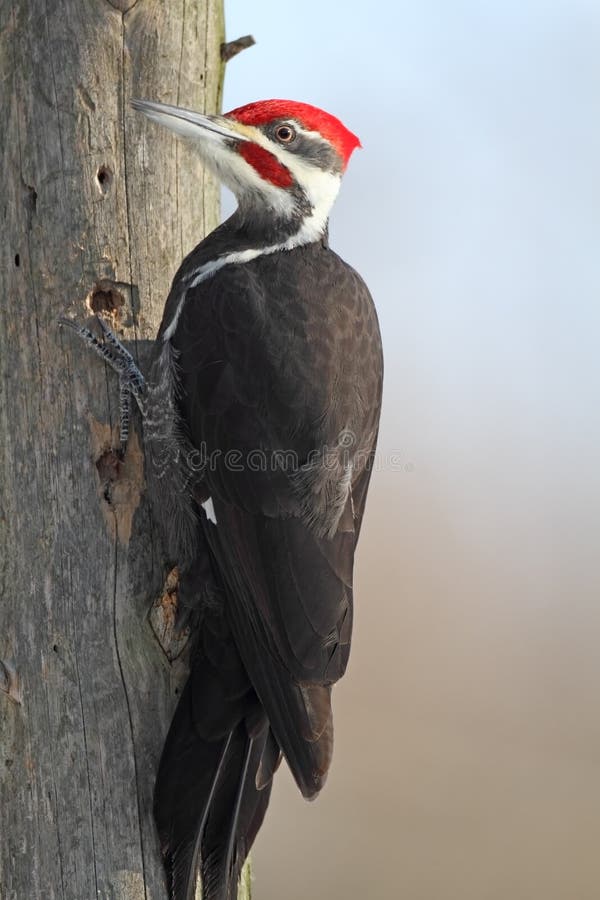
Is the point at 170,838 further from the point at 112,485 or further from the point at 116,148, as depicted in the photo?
the point at 116,148

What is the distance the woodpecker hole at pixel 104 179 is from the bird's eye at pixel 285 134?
19.5 inches

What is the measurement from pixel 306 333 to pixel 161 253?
430 millimetres

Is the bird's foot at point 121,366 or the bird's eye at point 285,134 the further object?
the bird's eye at point 285,134

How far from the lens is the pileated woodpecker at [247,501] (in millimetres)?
2566

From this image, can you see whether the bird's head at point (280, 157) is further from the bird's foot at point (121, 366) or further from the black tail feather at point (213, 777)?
the black tail feather at point (213, 777)

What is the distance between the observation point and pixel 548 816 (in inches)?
186

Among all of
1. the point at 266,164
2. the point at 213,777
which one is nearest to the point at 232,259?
the point at 266,164

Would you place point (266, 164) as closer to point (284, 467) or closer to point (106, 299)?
point (106, 299)

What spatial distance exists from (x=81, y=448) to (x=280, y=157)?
3.24 ft

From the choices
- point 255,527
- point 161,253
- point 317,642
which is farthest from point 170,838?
point 161,253

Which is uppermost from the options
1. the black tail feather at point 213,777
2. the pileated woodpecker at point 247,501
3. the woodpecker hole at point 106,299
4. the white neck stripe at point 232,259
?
the white neck stripe at point 232,259

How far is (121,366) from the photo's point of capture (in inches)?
107

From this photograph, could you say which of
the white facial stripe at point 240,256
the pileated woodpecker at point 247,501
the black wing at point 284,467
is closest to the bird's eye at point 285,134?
the pileated woodpecker at point 247,501

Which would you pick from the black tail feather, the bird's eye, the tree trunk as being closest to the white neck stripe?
the tree trunk
